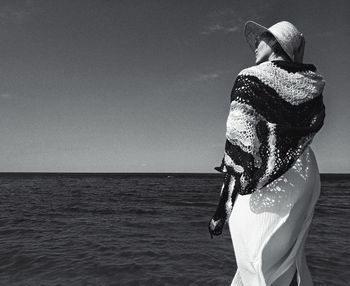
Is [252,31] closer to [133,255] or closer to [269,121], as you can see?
[269,121]

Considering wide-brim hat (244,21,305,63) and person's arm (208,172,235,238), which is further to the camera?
person's arm (208,172,235,238)

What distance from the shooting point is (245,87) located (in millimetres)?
1511

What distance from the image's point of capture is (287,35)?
1.58 meters

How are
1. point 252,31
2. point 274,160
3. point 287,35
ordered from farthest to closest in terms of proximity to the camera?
point 252,31 → point 287,35 → point 274,160

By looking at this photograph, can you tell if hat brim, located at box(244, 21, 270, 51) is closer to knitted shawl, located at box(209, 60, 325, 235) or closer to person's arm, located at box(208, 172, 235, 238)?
knitted shawl, located at box(209, 60, 325, 235)

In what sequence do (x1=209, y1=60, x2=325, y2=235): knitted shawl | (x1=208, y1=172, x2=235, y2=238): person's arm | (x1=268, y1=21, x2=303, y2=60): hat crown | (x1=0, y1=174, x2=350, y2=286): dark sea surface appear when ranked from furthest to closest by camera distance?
(x1=0, y1=174, x2=350, y2=286): dark sea surface < (x1=208, y1=172, x2=235, y2=238): person's arm < (x1=268, y1=21, x2=303, y2=60): hat crown < (x1=209, y1=60, x2=325, y2=235): knitted shawl

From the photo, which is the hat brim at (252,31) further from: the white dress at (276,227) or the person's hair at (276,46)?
the white dress at (276,227)

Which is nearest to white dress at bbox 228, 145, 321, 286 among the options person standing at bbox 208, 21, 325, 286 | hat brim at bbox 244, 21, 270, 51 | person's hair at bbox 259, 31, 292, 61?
person standing at bbox 208, 21, 325, 286

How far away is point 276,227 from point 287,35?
928mm

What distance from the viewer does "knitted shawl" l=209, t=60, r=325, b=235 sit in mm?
1469

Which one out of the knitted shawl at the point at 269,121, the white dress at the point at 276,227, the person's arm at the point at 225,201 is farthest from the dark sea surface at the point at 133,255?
the knitted shawl at the point at 269,121

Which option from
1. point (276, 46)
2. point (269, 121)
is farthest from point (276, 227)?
point (276, 46)

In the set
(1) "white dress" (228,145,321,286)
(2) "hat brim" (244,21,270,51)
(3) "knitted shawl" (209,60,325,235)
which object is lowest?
(1) "white dress" (228,145,321,286)

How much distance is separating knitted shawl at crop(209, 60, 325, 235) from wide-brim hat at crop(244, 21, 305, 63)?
0.11m
